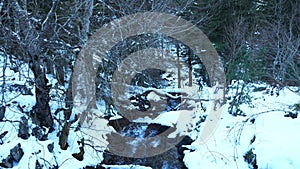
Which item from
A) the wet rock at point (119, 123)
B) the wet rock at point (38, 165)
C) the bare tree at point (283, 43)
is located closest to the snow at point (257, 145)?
the bare tree at point (283, 43)

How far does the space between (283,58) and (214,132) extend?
3235mm

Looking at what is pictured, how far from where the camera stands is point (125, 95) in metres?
7.71

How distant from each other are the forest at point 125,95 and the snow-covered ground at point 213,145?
2 centimetres

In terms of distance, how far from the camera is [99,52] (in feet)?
18.9

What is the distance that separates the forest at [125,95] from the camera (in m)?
5.31

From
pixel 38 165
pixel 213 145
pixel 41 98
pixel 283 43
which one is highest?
pixel 283 43

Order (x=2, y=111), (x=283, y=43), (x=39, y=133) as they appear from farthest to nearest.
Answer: (x=283, y=43), (x=39, y=133), (x=2, y=111)

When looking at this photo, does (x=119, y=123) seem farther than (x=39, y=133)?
Yes

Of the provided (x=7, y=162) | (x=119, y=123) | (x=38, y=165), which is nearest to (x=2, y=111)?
(x=7, y=162)

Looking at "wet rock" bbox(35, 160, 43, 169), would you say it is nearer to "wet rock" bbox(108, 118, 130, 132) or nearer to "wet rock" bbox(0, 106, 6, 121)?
"wet rock" bbox(0, 106, 6, 121)

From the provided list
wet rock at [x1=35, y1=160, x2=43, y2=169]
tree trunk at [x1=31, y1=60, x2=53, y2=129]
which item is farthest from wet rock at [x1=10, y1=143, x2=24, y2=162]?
tree trunk at [x1=31, y1=60, x2=53, y2=129]

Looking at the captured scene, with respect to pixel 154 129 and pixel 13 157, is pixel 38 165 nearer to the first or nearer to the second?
pixel 13 157

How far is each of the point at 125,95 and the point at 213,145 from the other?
8.85 ft

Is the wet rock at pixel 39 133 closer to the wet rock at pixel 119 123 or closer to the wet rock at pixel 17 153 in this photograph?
the wet rock at pixel 17 153
